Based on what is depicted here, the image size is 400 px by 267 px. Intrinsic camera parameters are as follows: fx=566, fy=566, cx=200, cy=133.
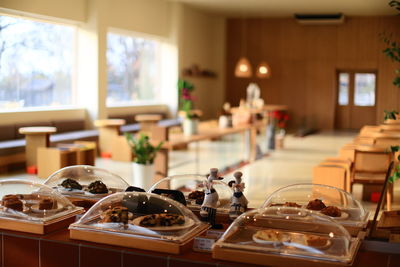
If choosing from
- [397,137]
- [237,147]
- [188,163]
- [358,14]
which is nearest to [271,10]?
[358,14]

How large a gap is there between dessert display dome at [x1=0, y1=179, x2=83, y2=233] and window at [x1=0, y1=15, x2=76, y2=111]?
8040 mm

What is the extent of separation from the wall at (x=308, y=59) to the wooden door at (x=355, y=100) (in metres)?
0.37

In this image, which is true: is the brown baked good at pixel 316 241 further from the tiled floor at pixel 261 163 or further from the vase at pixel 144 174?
the vase at pixel 144 174

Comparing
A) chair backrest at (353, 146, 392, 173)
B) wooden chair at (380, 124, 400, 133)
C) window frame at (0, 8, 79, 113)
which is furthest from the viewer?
window frame at (0, 8, 79, 113)

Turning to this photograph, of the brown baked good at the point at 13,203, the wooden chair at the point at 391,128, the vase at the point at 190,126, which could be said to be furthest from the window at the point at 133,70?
the brown baked good at the point at 13,203

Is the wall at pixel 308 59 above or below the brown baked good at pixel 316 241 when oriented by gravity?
above

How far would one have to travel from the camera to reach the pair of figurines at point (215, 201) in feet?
10.2

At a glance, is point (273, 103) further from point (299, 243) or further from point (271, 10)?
point (299, 243)

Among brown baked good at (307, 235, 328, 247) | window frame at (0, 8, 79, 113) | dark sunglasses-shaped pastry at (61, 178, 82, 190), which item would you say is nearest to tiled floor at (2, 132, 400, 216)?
window frame at (0, 8, 79, 113)

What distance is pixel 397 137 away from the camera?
8.94m

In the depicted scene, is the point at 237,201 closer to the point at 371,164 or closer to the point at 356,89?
the point at 371,164

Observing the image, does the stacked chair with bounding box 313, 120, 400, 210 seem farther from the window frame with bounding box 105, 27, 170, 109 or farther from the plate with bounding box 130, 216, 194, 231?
the window frame with bounding box 105, 27, 170, 109

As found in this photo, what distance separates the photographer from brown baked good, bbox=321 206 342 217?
3.19 meters

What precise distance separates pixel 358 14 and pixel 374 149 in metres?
11.9
